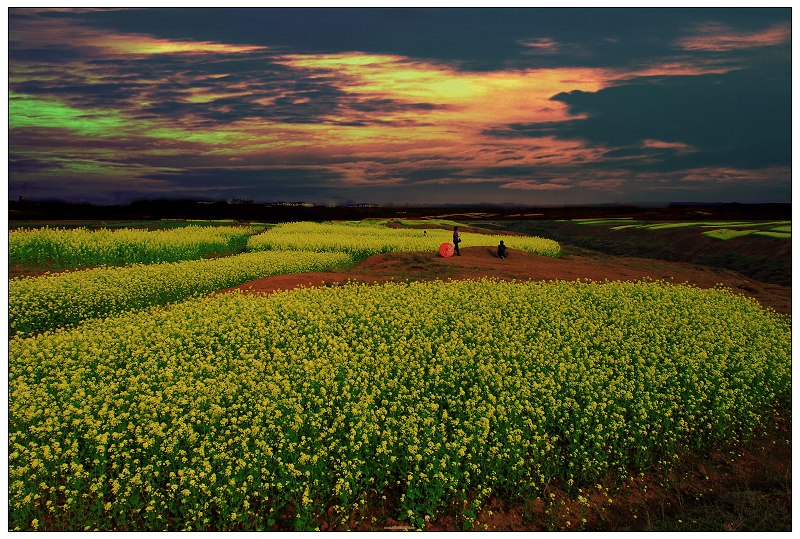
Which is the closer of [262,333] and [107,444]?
[107,444]

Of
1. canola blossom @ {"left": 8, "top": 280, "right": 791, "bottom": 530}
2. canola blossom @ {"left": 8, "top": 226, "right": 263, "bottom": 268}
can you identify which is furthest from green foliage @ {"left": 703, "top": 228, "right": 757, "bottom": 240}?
canola blossom @ {"left": 8, "top": 226, "right": 263, "bottom": 268}

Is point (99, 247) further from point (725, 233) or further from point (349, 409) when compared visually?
point (725, 233)

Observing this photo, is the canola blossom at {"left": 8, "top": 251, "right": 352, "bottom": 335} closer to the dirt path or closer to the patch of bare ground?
the dirt path

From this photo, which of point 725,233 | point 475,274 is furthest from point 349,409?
point 725,233

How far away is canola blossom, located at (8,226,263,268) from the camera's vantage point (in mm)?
20453

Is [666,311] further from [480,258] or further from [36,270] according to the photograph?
[36,270]

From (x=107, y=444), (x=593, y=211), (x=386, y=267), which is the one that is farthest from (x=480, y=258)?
(x=593, y=211)

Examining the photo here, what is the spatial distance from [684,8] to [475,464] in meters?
7.34

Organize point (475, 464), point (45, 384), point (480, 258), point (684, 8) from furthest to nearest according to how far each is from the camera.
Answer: point (480, 258), point (684, 8), point (45, 384), point (475, 464)

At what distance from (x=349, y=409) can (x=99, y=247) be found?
19725 millimetres

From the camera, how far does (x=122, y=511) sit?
516 cm

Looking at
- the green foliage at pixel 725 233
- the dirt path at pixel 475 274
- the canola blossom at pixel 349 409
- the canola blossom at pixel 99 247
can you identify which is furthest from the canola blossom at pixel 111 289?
the green foliage at pixel 725 233

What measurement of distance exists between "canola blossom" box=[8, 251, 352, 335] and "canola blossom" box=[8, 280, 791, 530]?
2.70 m

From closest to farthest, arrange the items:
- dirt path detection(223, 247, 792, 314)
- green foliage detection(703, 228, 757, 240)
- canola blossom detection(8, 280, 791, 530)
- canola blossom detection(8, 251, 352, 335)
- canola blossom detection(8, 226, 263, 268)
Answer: canola blossom detection(8, 280, 791, 530) → canola blossom detection(8, 251, 352, 335) → dirt path detection(223, 247, 792, 314) → canola blossom detection(8, 226, 263, 268) → green foliage detection(703, 228, 757, 240)
